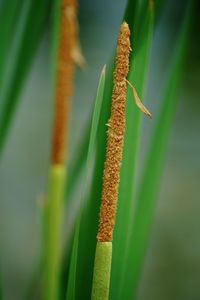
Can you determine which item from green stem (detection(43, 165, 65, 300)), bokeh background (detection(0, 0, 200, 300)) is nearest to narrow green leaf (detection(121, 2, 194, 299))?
green stem (detection(43, 165, 65, 300))

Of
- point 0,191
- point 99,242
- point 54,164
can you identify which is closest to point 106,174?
point 99,242

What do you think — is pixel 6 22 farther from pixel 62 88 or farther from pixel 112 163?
pixel 112 163

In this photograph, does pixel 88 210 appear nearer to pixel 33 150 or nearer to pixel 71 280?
pixel 71 280

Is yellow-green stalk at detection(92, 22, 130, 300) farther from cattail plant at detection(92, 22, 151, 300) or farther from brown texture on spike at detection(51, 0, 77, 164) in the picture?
brown texture on spike at detection(51, 0, 77, 164)

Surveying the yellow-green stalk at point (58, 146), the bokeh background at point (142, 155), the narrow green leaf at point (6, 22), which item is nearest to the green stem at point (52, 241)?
the yellow-green stalk at point (58, 146)

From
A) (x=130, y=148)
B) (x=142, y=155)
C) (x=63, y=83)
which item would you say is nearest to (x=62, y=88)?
(x=63, y=83)
